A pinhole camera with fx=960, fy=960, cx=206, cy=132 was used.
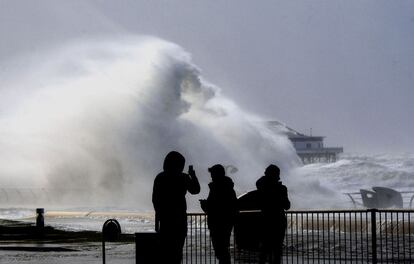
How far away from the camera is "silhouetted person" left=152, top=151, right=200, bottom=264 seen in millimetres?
12766

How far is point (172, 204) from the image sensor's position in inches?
506

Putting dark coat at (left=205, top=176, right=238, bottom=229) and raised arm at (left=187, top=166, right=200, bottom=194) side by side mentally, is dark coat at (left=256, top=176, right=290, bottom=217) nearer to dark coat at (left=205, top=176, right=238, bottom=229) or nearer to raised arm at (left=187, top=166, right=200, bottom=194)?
dark coat at (left=205, top=176, right=238, bottom=229)

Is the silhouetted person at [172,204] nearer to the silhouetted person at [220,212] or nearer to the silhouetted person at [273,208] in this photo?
the silhouetted person at [220,212]

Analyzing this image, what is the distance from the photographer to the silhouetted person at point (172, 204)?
12.8 meters

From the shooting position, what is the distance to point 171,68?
8169cm

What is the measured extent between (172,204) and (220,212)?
172 centimetres

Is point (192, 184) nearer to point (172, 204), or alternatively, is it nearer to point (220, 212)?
point (172, 204)

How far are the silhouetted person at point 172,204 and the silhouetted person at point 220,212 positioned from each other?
151cm

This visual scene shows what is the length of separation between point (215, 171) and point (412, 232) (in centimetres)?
1476

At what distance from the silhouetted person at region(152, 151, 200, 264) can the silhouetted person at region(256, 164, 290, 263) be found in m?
2.08

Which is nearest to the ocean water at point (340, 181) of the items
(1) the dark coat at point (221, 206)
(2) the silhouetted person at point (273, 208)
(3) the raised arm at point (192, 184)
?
(2) the silhouetted person at point (273, 208)

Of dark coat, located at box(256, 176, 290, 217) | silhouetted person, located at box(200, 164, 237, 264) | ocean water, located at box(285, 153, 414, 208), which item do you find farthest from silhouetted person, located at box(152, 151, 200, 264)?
ocean water, located at box(285, 153, 414, 208)

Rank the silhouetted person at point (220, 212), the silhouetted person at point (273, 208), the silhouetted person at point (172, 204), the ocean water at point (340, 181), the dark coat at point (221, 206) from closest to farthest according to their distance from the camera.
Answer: the silhouetted person at point (172, 204), the silhouetted person at point (220, 212), the dark coat at point (221, 206), the silhouetted person at point (273, 208), the ocean water at point (340, 181)

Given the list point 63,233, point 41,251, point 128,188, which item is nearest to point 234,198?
point 41,251
